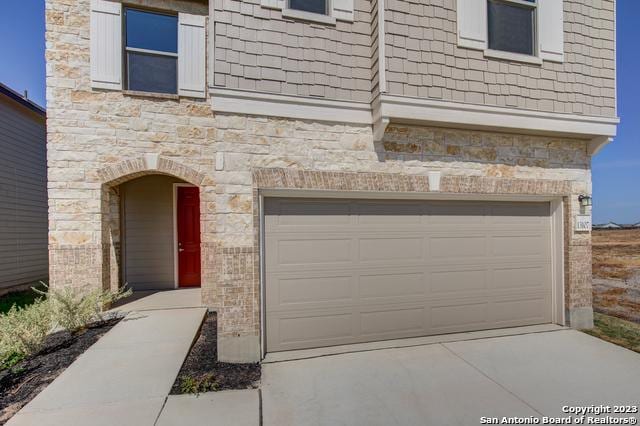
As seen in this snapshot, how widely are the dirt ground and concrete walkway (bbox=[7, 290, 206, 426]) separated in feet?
24.2

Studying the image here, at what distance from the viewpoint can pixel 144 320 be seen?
5051 mm

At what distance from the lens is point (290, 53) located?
405 cm

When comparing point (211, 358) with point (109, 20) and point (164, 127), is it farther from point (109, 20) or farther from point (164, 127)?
point (109, 20)

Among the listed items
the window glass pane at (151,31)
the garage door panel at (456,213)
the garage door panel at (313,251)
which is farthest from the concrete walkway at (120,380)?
the window glass pane at (151,31)

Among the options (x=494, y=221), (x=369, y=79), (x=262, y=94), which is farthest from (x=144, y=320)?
(x=494, y=221)

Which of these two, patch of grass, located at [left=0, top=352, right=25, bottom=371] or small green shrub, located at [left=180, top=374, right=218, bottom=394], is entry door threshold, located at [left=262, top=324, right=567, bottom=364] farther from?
patch of grass, located at [left=0, top=352, right=25, bottom=371]

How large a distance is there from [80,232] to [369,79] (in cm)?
556

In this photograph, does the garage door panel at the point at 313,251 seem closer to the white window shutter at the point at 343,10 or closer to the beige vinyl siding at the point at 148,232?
the white window shutter at the point at 343,10

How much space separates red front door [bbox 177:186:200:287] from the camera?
7.36 metres

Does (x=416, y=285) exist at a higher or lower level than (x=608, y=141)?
lower

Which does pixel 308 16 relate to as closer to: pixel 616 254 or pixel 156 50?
pixel 156 50

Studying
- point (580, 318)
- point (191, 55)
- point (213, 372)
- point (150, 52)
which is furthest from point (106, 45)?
point (580, 318)

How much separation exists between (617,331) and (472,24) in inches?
204

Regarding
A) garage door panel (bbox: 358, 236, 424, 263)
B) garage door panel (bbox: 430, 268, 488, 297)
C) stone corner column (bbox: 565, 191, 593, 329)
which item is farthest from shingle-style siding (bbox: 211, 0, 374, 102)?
stone corner column (bbox: 565, 191, 593, 329)
